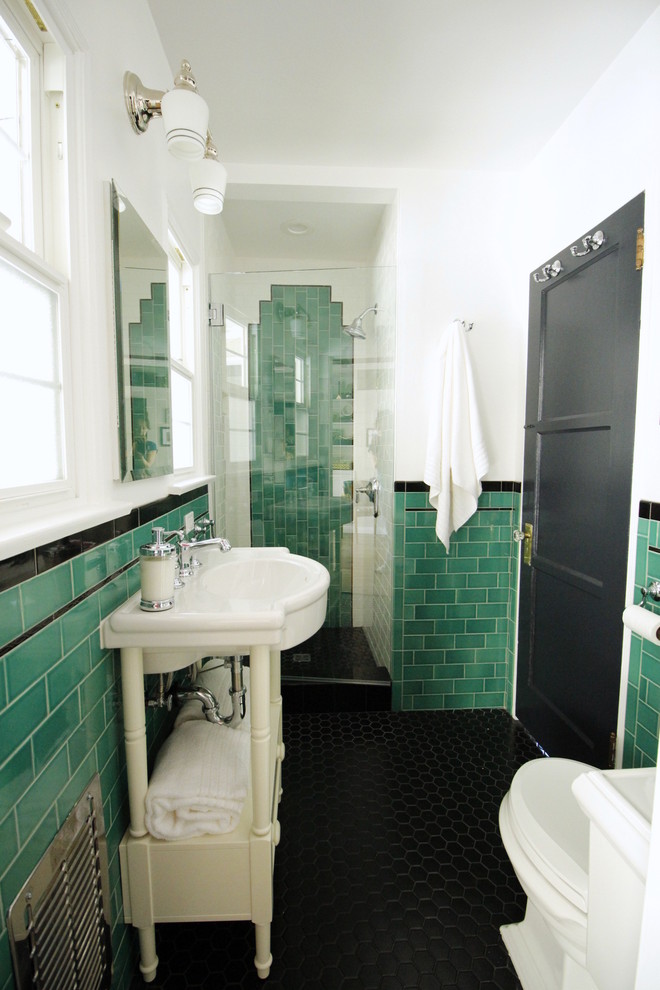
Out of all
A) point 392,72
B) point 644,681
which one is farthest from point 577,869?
point 392,72

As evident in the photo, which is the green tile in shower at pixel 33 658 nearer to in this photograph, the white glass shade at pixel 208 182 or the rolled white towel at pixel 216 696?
the rolled white towel at pixel 216 696

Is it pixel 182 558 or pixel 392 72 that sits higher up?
pixel 392 72

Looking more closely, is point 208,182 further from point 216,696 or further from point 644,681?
point 644,681

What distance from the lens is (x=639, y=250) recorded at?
4.54ft

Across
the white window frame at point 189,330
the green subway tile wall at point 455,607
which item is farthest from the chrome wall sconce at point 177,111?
the green subway tile wall at point 455,607

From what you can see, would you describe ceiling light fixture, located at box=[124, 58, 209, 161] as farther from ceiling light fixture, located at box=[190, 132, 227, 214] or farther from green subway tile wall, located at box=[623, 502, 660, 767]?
green subway tile wall, located at box=[623, 502, 660, 767]

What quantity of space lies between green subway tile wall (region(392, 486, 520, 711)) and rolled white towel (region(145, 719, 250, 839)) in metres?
1.23

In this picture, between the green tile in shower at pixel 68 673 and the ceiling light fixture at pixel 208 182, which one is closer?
the green tile in shower at pixel 68 673

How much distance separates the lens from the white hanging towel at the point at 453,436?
6.77 feet

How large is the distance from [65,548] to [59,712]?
30cm

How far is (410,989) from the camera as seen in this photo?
108 centimetres

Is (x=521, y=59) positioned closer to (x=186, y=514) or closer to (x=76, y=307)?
(x=76, y=307)

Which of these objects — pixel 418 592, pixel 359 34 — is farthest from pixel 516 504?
pixel 359 34

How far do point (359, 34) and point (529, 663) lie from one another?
2.53 m
